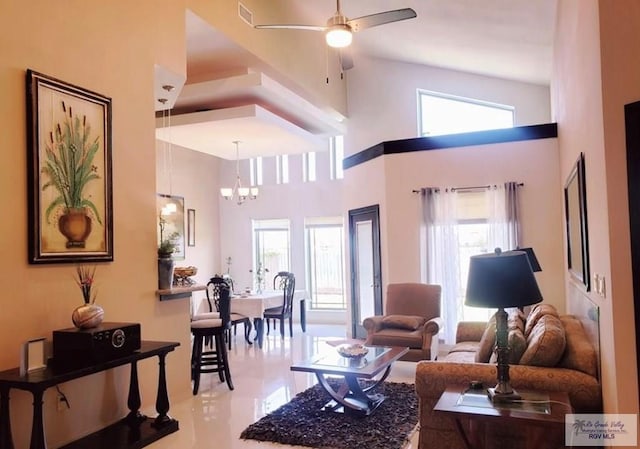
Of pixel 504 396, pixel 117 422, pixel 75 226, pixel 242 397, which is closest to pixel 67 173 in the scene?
pixel 75 226

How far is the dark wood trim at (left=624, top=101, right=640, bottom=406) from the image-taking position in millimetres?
2307

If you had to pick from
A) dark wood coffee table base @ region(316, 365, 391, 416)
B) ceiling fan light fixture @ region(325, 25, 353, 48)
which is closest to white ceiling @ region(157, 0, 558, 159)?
ceiling fan light fixture @ region(325, 25, 353, 48)

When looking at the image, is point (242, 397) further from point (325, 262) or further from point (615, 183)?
point (325, 262)

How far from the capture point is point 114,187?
13.3 feet

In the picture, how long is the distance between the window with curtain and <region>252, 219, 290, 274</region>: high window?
4.20 m

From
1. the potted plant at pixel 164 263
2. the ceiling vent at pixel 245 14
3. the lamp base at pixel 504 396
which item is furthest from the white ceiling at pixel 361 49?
the lamp base at pixel 504 396

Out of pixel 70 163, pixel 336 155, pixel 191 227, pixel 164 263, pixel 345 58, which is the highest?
pixel 345 58

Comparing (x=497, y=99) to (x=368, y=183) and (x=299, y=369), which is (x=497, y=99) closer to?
(x=368, y=183)

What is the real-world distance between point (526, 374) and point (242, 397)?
9.70ft

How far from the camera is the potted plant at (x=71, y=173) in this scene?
3482 millimetres

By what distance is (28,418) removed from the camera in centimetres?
325

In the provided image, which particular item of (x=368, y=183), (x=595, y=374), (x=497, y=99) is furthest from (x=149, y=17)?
(x=497, y=99)

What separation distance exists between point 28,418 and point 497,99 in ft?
25.4

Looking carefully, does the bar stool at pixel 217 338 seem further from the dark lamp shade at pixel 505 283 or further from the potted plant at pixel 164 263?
the dark lamp shade at pixel 505 283
